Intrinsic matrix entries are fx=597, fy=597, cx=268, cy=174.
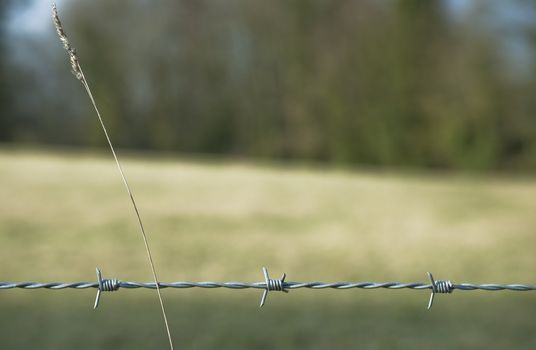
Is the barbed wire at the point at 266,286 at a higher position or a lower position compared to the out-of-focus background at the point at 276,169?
lower

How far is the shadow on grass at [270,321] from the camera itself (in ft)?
14.4

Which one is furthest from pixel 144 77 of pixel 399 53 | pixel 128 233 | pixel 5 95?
pixel 128 233

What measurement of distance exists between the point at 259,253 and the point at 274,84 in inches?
561

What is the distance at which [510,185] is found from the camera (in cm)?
1402

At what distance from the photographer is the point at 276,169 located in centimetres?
1585

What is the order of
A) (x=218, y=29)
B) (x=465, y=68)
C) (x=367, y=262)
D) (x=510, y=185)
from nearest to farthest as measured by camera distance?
(x=367, y=262), (x=510, y=185), (x=465, y=68), (x=218, y=29)

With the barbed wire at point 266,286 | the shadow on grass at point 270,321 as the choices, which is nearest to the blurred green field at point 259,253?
the shadow on grass at point 270,321

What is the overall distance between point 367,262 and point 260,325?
2.79 meters

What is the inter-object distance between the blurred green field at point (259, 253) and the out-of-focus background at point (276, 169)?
0.04 meters

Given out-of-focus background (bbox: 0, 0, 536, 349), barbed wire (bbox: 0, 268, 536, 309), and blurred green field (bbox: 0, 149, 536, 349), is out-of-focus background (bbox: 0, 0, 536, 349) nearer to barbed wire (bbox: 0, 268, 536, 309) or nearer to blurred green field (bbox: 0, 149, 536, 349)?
blurred green field (bbox: 0, 149, 536, 349)

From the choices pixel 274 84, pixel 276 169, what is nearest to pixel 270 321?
pixel 276 169

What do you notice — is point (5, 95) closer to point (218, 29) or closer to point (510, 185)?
point (218, 29)

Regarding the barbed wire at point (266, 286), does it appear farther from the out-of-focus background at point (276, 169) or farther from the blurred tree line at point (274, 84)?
the blurred tree line at point (274, 84)

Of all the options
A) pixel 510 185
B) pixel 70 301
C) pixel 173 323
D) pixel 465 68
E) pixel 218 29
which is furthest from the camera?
pixel 218 29
